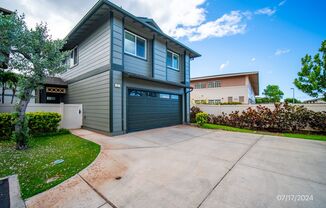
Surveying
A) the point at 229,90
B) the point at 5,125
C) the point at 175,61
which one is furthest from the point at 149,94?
the point at 229,90

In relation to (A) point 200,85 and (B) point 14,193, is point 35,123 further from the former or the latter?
(A) point 200,85

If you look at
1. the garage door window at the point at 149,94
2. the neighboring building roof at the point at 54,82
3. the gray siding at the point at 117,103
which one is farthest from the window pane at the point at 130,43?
the neighboring building roof at the point at 54,82

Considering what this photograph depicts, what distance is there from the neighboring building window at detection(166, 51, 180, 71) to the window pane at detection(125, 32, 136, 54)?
117 inches

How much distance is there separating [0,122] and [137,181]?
20.7ft

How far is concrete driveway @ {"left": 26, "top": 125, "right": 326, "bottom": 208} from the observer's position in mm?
2133

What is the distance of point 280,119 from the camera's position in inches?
354

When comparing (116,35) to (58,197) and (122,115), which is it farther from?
(58,197)

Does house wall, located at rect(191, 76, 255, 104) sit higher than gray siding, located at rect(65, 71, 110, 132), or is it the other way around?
house wall, located at rect(191, 76, 255, 104)

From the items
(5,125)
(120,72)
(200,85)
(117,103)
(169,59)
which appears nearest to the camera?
(5,125)

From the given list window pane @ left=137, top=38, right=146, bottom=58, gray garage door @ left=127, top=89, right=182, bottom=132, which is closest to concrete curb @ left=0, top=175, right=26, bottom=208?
gray garage door @ left=127, top=89, right=182, bottom=132

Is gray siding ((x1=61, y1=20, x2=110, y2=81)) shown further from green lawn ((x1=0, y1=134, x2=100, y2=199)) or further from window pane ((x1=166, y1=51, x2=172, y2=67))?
window pane ((x1=166, y1=51, x2=172, y2=67))

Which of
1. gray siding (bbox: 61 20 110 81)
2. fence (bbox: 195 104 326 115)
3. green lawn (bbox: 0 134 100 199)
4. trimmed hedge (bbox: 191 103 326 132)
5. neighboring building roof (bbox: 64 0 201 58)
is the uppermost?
neighboring building roof (bbox: 64 0 201 58)

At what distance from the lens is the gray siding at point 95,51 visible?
6802 mm

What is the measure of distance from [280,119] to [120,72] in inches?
387
